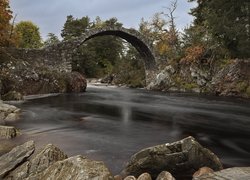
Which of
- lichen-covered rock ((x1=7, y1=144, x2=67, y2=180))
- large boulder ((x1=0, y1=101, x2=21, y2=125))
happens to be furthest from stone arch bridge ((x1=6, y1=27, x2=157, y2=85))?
lichen-covered rock ((x1=7, y1=144, x2=67, y2=180))

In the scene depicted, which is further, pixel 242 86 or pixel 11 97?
pixel 242 86

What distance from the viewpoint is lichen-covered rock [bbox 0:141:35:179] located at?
23.1 ft

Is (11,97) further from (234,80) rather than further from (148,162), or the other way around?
(234,80)

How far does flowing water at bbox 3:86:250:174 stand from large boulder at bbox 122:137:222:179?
82 centimetres

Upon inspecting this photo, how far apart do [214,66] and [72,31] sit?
45.3 meters

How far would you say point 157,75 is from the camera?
38.2 m

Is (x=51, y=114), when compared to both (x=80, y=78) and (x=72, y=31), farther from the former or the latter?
(x=72, y=31)

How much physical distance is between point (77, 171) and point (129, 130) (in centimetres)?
688

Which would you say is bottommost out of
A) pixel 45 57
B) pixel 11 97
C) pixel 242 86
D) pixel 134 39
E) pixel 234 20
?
pixel 11 97

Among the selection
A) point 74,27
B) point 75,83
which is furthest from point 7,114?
point 74,27

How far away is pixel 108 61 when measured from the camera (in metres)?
66.6

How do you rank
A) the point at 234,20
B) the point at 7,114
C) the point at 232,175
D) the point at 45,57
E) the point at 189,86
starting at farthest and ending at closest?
1. the point at 189,86
2. the point at 45,57
3. the point at 234,20
4. the point at 7,114
5. the point at 232,175

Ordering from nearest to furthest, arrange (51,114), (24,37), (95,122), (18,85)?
(95,122), (51,114), (18,85), (24,37)

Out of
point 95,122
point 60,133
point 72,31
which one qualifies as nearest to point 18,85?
point 95,122
